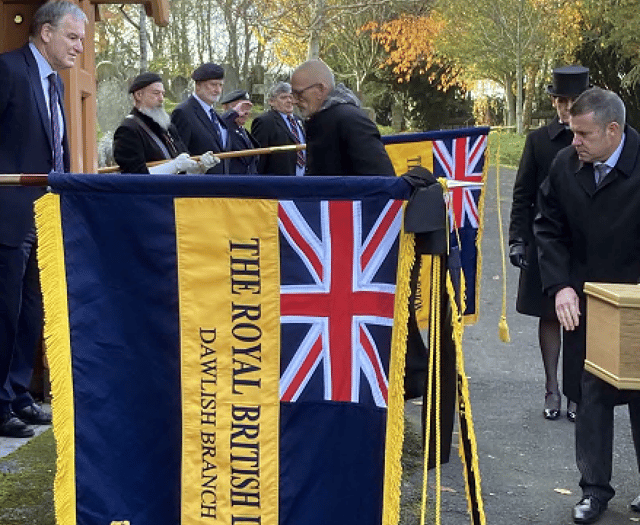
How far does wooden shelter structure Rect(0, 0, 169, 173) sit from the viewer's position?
664 cm

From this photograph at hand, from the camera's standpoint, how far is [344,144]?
17.2ft

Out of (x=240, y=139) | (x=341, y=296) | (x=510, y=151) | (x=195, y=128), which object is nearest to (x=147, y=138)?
(x=195, y=128)

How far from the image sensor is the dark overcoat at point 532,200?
7.14m

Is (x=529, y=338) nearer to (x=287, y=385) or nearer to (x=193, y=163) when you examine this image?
(x=193, y=163)

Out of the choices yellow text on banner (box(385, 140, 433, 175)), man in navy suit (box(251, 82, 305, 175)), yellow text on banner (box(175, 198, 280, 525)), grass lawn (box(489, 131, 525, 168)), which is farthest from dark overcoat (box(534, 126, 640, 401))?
grass lawn (box(489, 131, 525, 168))

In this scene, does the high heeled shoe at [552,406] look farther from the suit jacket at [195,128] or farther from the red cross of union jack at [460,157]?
the suit jacket at [195,128]

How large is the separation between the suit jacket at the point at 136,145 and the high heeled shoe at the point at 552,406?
280 cm

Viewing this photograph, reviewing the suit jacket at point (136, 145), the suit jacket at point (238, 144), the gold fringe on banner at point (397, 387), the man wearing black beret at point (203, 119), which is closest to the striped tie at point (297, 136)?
the suit jacket at point (238, 144)

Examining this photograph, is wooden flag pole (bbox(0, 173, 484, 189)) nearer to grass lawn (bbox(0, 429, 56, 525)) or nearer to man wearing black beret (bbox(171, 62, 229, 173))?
grass lawn (bbox(0, 429, 56, 525))

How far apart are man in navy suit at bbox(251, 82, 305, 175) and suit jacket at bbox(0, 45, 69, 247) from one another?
5.25m

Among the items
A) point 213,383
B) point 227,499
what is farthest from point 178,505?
point 213,383

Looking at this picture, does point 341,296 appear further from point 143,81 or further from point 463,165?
point 463,165

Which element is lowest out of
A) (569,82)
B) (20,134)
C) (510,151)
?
(510,151)

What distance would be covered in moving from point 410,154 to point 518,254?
4.52ft
